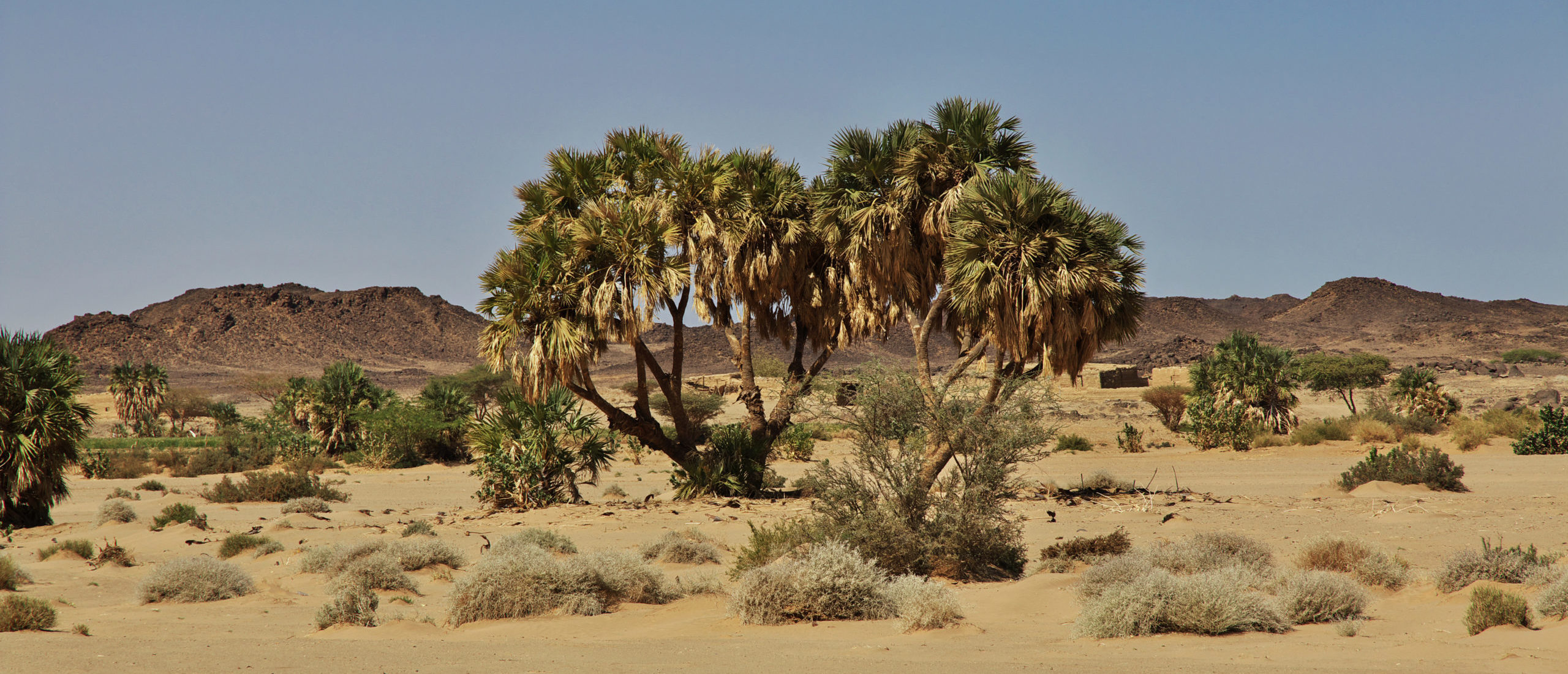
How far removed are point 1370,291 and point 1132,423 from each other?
336 feet

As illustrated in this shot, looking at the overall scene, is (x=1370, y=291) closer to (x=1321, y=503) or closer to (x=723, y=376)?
(x=723, y=376)

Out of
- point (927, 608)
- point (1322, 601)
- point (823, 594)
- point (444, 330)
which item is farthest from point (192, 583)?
point (444, 330)

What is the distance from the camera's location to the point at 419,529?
15.4 m

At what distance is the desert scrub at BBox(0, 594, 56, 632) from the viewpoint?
8281 millimetres

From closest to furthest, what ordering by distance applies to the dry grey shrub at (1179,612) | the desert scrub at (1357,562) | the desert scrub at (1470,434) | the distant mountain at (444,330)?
the dry grey shrub at (1179,612) < the desert scrub at (1357,562) < the desert scrub at (1470,434) < the distant mountain at (444,330)

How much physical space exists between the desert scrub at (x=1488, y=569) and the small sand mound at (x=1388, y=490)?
851 cm

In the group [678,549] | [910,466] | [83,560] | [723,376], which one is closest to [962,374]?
[910,466]

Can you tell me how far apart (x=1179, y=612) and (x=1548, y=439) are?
946 inches

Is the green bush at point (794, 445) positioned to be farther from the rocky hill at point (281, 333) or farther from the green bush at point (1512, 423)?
the rocky hill at point (281, 333)

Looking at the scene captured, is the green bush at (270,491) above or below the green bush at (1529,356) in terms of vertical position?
below

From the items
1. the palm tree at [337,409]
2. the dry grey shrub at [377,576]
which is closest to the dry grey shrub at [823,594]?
the dry grey shrub at [377,576]

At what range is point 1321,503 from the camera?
16453mm

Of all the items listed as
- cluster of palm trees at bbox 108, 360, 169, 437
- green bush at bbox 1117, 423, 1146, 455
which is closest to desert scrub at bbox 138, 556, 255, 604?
green bush at bbox 1117, 423, 1146, 455

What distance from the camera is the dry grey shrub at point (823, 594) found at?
8.73 m
